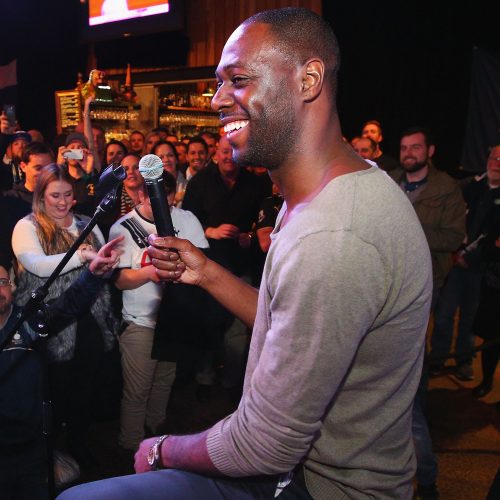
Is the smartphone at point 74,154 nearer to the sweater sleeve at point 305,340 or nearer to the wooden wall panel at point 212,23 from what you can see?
the sweater sleeve at point 305,340

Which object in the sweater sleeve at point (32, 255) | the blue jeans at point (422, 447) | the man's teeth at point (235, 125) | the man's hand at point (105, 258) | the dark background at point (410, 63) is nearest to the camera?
the man's teeth at point (235, 125)

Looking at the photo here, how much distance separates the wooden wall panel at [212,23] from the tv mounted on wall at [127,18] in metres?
0.89

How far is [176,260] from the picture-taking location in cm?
162

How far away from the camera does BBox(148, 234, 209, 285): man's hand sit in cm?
160

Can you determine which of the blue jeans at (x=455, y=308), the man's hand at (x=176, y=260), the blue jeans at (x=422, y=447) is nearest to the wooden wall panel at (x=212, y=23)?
the blue jeans at (x=455, y=308)

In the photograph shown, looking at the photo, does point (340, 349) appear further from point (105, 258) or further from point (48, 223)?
point (48, 223)

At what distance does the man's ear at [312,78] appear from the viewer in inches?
45.4

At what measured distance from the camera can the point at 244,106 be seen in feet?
3.92

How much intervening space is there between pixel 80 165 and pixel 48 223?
177cm

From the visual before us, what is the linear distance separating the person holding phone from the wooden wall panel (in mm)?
5684

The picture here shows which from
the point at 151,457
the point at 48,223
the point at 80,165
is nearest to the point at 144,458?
the point at 151,457

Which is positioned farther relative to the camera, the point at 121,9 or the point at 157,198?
the point at 121,9

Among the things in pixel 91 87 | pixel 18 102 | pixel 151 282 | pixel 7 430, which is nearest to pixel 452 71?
pixel 91 87

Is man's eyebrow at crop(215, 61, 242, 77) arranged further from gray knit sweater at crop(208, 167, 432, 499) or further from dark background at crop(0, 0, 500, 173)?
dark background at crop(0, 0, 500, 173)
